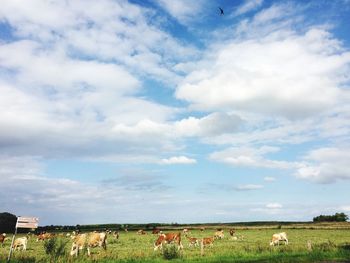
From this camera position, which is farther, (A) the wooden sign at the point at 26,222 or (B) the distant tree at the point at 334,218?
(B) the distant tree at the point at 334,218

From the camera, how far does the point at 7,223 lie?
110 meters

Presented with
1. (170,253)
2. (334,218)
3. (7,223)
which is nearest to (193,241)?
(170,253)

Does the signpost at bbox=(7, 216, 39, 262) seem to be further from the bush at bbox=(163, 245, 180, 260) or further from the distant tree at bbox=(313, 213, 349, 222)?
the distant tree at bbox=(313, 213, 349, 222)

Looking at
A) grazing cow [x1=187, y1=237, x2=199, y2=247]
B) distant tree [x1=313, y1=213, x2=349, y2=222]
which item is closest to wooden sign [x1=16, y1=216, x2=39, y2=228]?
grazing cow [x1=187, y1=237, x2=199, y2=247]

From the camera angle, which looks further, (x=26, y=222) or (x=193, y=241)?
(x=193, y=241)

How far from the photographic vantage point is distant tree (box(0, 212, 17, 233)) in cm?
10912

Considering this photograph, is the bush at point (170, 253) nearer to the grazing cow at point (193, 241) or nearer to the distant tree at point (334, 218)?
the grazing cow at point (193, 241)

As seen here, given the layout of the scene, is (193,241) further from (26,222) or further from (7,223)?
(7,223)

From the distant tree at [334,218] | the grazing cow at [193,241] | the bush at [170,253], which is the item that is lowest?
the bush at [170,253]

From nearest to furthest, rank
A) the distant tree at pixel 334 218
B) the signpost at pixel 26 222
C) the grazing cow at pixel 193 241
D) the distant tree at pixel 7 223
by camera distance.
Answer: the signpost at pixel 26 222 < the grazing cow at pixel 193 241 < the distant tree at pixel 7 223 < the distant tree at pixel 334 218

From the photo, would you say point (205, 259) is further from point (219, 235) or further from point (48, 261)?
→ point (219, 235)

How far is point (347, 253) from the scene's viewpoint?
2709 centimetres

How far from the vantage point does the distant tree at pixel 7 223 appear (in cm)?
10912

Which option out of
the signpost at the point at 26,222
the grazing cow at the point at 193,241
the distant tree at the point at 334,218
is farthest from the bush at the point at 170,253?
the distant tree at the point at 334,218
